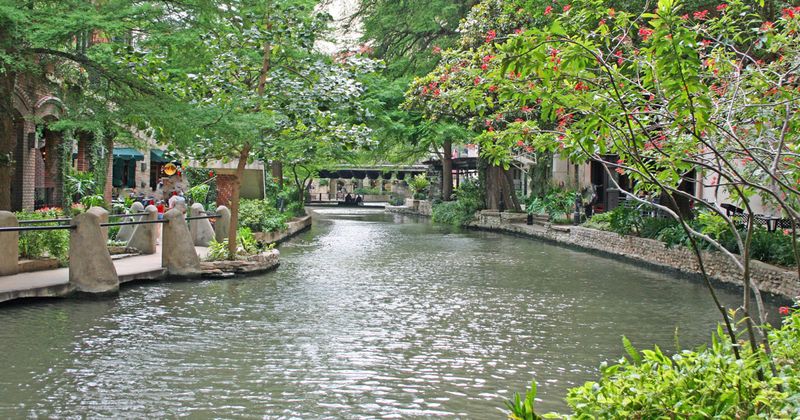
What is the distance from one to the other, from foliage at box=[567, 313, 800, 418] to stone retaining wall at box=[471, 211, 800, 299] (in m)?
5.62

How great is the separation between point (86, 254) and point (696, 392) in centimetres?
987

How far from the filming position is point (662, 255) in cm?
1823

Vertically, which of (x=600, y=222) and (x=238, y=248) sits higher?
(x=600, y=222)

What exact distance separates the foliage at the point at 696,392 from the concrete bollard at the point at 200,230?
16.2 m

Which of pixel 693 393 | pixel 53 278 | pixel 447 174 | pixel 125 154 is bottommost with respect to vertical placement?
pixel 53 278

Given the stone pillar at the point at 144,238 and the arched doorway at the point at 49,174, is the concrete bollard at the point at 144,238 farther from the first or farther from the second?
the arched doorway at the point at 49,174

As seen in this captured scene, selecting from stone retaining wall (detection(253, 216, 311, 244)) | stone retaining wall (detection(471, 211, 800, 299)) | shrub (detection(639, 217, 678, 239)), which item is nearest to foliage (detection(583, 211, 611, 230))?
stone retaining wall (detection(471, 211, 800, 299))

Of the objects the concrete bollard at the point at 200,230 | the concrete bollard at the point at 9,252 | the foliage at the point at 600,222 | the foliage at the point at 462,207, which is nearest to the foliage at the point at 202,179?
the foliage at the point at 462,207

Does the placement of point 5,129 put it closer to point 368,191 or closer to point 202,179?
point 202,179

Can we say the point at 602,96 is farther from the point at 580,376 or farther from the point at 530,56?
the point at 580,376

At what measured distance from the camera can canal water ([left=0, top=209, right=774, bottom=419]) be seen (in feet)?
22.6

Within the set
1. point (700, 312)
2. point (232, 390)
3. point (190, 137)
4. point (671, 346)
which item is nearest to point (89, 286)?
point (190, 137)

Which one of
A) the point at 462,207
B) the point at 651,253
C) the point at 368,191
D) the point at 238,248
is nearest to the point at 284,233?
the point at 238,248

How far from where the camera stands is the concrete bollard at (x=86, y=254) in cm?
1171
